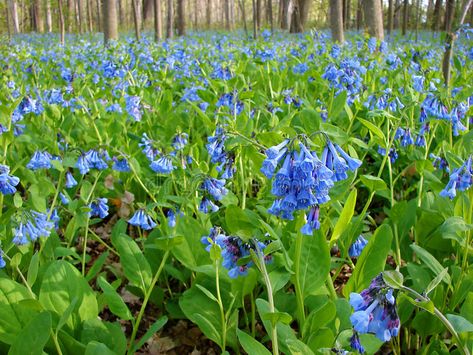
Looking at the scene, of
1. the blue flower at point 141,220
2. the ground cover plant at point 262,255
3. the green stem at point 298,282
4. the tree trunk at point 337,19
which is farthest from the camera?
the tree trunk at point 337,19

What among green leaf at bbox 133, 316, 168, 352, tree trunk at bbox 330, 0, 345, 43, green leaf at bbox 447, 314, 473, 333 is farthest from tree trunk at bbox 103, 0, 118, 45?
green leaf at bbox 447, 314, 473, 333

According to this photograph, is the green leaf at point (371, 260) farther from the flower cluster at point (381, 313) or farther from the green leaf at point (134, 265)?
the green leaf at point (134, 265)

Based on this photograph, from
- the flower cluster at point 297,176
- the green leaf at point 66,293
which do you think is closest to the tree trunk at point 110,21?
the green leaf at point 66,293

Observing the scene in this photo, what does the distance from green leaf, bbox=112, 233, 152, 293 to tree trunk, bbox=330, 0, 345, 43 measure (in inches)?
279

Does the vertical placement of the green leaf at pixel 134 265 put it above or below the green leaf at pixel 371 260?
below

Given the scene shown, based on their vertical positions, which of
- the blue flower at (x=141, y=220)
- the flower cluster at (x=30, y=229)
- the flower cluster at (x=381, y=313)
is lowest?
the blue flower at (x=141, y=220)

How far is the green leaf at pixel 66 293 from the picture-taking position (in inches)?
66.3

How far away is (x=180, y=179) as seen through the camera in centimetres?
263

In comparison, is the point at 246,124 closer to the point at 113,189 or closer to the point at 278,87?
the point at 113,189

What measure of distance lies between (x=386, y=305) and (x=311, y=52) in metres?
5.23

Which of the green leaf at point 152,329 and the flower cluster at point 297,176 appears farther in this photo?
the green leaf at point 152,329

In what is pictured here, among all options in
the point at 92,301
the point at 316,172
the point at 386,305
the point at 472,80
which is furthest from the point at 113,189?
the point at 472,80

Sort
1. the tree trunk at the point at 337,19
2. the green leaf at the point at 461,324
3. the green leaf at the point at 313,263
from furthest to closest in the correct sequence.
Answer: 1. the tree trunk at the point at 337,19
2. the green leaf at the point at 313,263
3. the green leaf at the point at 461,324

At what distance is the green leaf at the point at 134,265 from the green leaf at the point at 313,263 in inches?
23.7
